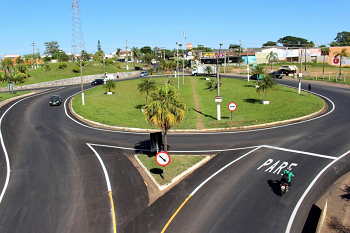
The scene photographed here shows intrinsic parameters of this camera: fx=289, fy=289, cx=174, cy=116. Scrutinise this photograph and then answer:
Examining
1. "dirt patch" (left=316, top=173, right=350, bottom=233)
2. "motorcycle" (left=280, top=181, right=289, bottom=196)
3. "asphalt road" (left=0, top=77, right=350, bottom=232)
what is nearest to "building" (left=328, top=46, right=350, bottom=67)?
"asphalt road" (left=0, top=77, right=350, bottom=232)

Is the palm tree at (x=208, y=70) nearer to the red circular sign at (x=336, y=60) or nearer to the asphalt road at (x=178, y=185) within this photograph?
the red circular sign at (x=336, y=60)

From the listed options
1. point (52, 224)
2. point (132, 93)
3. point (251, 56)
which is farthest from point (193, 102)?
point (251, 56)

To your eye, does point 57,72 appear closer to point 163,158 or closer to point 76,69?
point 76,69

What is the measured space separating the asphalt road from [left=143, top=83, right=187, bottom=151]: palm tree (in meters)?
3.37

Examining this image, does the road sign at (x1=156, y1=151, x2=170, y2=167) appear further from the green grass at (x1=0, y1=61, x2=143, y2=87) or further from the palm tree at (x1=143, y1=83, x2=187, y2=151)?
the green grass at (x1=0, y1=61, x2=143, y2=87)

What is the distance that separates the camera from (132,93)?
52.6 metres

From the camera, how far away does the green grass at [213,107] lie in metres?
30.0

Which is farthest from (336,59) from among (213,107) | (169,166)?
(169,166)

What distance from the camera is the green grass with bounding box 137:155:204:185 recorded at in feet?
53.3

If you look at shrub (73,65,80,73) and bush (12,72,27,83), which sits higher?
shrub (73,65,80,73)

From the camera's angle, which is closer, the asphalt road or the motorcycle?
the asphalt road

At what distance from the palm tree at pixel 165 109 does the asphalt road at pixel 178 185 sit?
3373 millimetres

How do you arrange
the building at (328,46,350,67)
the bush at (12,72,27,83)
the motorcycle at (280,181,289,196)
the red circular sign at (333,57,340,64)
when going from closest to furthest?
the motorcycle at (280,181,289,196) < the bush at (12,72,27,83) < the building at (328,46,350,67) < the red circular sign at (333,57,340,64)

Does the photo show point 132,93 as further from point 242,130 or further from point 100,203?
point 100,203
